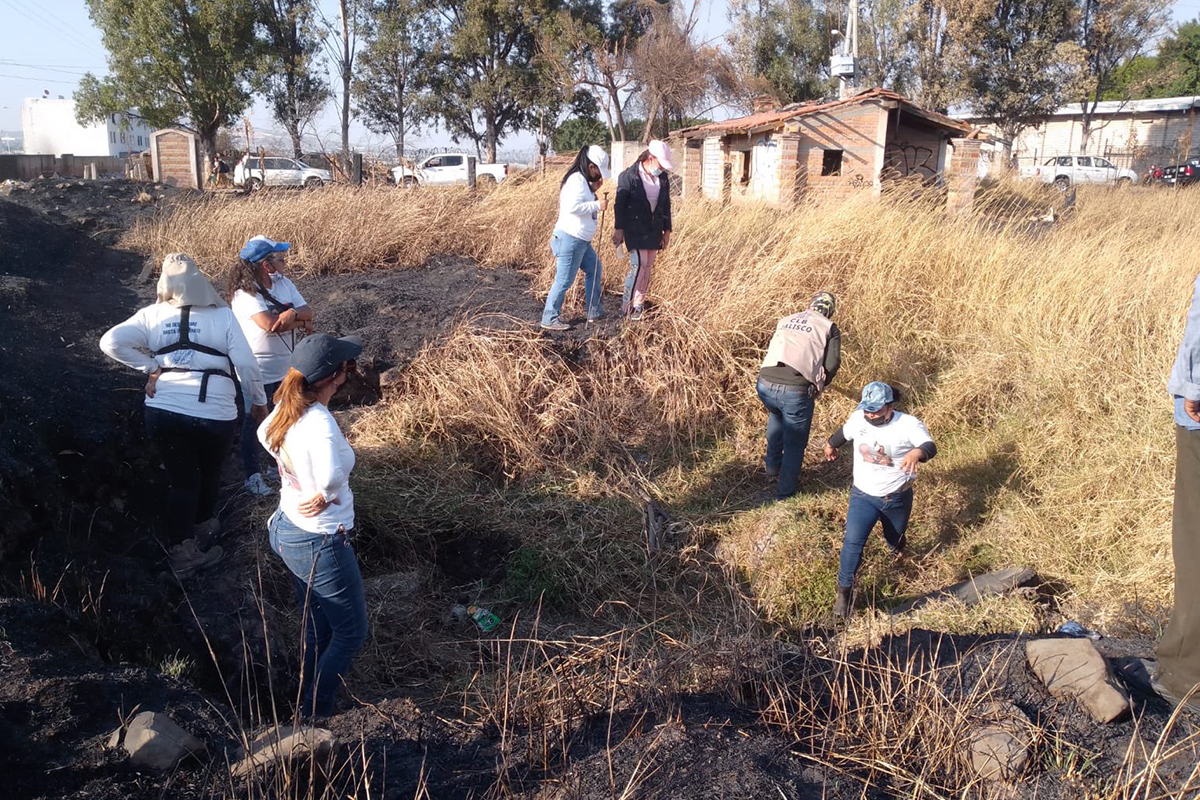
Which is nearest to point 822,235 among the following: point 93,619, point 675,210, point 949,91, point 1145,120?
point 675,210

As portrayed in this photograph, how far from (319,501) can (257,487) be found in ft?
7.33

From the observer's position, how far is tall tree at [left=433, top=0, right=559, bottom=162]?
30.3 m

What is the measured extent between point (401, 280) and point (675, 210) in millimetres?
3363

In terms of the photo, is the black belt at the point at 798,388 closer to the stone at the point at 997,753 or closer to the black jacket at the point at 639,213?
the black jacket at the point at 639,213

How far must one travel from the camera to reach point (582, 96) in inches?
1286

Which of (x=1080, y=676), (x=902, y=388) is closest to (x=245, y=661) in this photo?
(x=1080, y=676)

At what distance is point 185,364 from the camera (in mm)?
4348

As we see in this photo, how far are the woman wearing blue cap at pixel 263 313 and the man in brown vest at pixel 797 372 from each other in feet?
9.87

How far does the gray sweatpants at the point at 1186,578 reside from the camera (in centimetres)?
329

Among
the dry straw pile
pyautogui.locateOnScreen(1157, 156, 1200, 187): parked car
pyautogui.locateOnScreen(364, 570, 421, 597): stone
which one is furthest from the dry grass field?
pyautogui.locateOnScreen(1157, 156, 1200, 187): parked car

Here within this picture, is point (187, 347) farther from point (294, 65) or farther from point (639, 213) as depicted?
point (294, 65)

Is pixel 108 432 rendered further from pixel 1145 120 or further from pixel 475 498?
pixel 1145 120

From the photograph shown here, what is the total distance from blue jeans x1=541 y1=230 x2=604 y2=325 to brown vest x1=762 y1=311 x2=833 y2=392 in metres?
1.82

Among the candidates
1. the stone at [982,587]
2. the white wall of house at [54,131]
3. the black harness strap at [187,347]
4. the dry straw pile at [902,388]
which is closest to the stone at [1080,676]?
the dry straw pile at [902,388]
